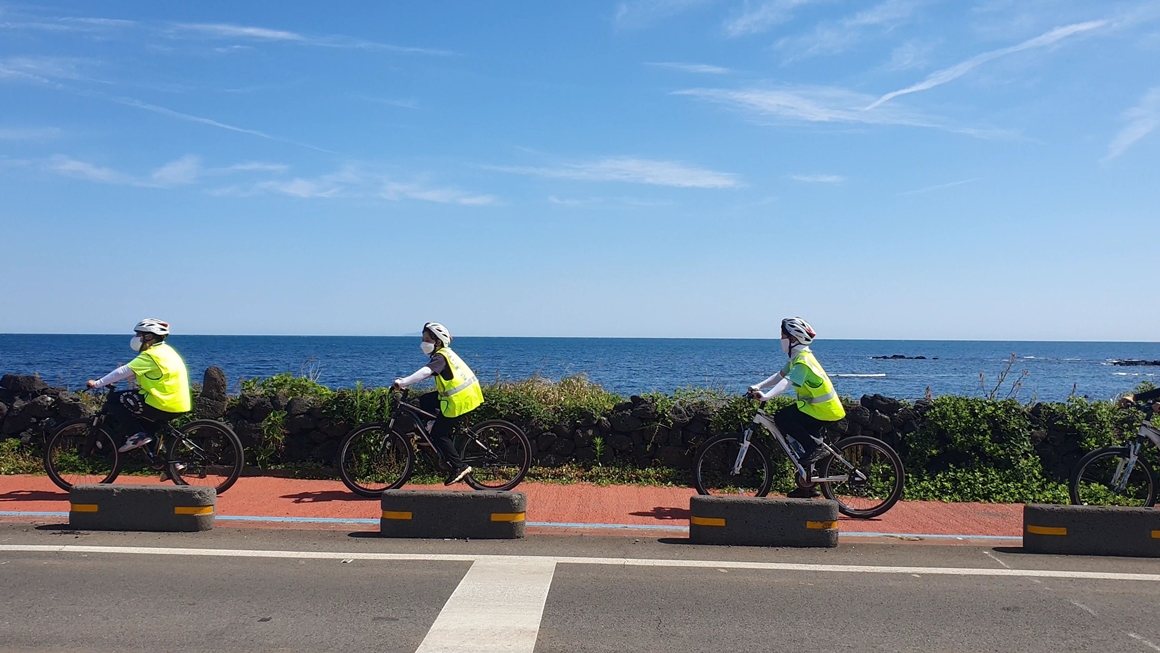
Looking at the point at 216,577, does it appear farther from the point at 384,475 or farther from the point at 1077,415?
the point at 1077,415

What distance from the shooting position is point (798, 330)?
8766mm

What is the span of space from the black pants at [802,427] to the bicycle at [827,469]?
A: 9 centimetres

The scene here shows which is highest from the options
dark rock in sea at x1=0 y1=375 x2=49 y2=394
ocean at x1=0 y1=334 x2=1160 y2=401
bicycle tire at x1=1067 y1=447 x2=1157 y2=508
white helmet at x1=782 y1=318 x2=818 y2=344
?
white helmet at x1=782 y1=318 x2=818 y2=344

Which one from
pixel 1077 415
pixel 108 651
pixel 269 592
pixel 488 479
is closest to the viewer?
pixel 108 651

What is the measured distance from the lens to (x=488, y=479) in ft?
31.9

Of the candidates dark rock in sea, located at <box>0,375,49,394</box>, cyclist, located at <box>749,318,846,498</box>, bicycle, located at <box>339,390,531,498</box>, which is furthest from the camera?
dark rock in sea, located at <box>0,375,49,394</box>

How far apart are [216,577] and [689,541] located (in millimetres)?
3836

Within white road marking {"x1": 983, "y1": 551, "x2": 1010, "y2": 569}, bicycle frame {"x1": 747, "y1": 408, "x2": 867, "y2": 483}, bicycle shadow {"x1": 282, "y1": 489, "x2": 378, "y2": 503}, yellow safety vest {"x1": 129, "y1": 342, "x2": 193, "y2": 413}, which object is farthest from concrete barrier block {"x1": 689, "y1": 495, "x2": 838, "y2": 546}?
yellow safety vest {"x1": 129, "y1": 342, "x2": 193, "y2": 413}

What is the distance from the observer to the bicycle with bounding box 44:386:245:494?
9.10 meters

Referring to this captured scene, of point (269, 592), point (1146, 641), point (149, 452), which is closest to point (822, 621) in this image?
point (1146, 641)

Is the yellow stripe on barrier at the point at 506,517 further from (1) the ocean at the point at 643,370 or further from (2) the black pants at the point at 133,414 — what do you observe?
(1) the ocean at the point at 643,370

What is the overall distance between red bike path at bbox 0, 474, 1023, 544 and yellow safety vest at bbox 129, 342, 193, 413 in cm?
114

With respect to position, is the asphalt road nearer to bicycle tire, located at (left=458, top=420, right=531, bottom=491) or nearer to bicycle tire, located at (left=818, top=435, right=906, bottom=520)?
bicycle tire, located at (left=818, top=435, right=906, bottom=520)

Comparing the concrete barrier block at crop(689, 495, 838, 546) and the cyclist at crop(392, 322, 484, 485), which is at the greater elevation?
the cyclist at crop(392, 322, 484, 485)
